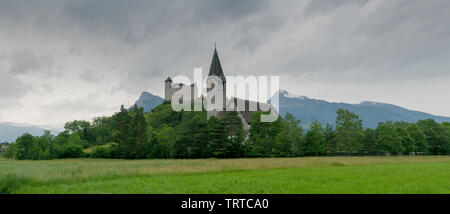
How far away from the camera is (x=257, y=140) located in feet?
157

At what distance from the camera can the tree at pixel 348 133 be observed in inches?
1957

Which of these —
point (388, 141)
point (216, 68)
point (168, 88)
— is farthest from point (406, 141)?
point (168, 88)

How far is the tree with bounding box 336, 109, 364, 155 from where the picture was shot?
163 feet

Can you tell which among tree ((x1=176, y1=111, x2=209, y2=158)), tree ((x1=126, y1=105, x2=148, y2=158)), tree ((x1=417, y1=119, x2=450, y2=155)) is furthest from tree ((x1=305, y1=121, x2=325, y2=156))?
tree ((x1=126, y1=105, x2=148, y2=158))

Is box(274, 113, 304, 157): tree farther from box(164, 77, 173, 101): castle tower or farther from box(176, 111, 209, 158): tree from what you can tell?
box(164, 77, 173, 101): castle tower

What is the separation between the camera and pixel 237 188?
12766 millimetres

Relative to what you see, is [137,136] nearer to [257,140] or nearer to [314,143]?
[257,140]

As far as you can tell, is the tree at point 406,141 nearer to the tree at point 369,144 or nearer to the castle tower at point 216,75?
the tree at point 369,144

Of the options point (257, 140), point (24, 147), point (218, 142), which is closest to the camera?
point (218, 142)

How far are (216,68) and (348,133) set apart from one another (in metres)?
36.3
